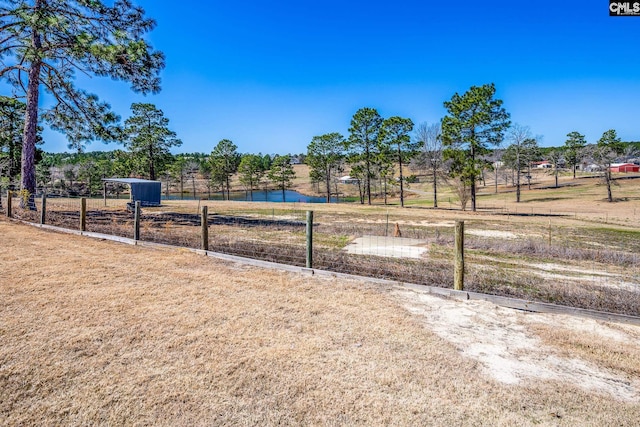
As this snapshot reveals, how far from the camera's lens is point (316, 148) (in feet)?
168

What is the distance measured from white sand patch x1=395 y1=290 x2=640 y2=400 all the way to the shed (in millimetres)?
24966

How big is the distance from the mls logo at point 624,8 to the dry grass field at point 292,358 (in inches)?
259

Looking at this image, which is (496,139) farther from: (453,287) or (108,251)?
(108,251)

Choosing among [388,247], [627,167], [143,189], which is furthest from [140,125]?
[627,167]

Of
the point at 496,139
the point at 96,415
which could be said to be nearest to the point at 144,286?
the point at 96,415

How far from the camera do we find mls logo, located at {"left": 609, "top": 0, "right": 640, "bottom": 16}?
7348 mm

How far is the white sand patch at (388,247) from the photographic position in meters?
10.4

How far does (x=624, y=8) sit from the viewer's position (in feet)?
25.0

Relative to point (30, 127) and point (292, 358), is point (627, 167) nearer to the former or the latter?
point (292, 358)

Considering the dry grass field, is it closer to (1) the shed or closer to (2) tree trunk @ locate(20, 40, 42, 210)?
(2) tree trunk @ locate(20, 40, 42, 210)

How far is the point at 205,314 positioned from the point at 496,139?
34.1 metres

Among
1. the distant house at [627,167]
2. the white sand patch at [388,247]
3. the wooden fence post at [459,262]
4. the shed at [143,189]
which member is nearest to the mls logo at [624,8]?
the wooden fence post at [459,262]

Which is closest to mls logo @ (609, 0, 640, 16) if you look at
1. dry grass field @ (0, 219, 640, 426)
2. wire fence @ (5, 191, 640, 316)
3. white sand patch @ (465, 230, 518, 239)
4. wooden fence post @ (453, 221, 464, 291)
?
wire fence @ (5, 191, 640, 316)

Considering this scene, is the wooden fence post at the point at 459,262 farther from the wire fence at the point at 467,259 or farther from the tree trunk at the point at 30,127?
the tree trunk at the point at 30,127
